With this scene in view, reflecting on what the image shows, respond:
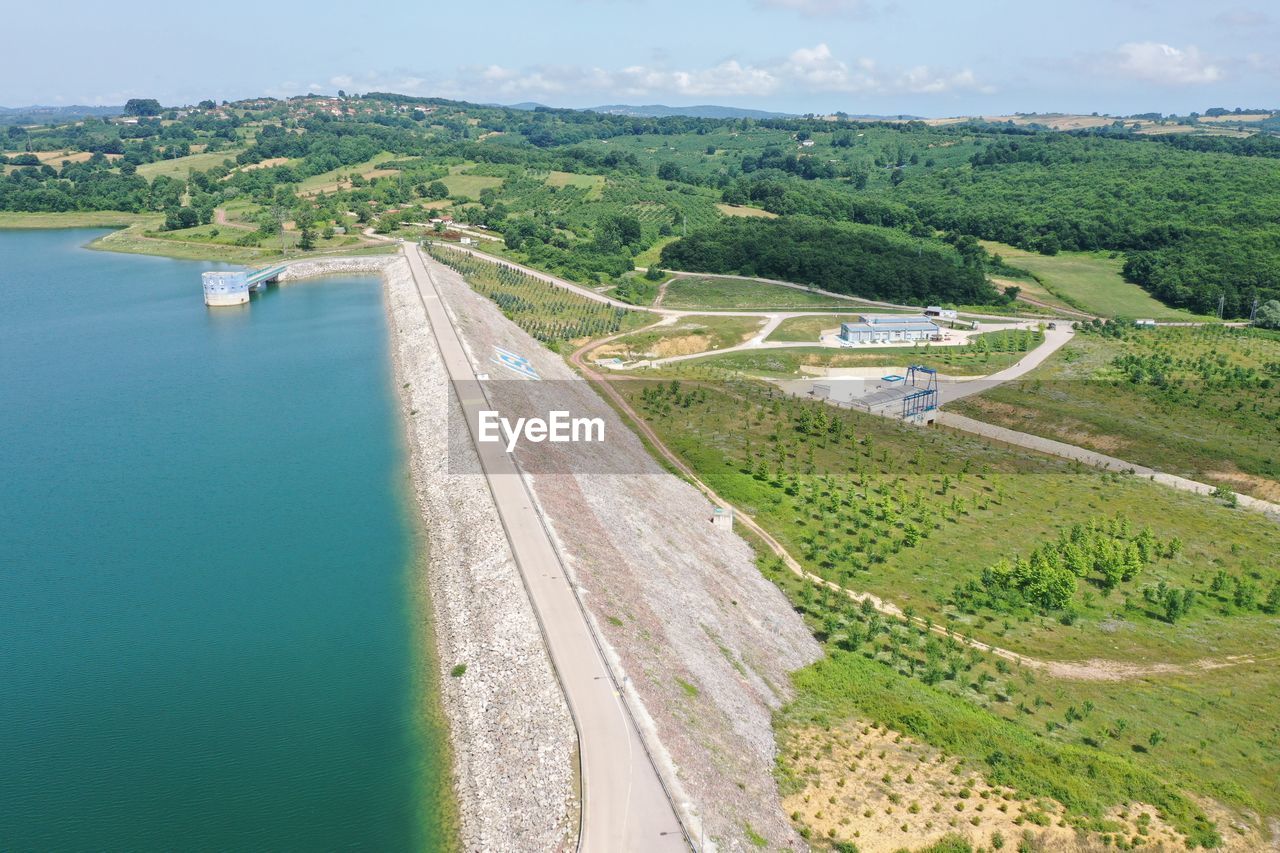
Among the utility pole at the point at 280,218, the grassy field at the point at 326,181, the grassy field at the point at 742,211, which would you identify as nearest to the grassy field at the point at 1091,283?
the grassy field at the point at 742,211

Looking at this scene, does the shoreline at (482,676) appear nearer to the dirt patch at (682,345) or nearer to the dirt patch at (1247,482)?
the dirt patch at (682,345)

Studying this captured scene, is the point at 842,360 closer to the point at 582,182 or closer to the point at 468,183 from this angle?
the point at 582,182

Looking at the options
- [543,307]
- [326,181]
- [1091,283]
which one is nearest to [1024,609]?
[543,307]

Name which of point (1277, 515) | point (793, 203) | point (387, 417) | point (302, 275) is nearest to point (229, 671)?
point (387, 417)

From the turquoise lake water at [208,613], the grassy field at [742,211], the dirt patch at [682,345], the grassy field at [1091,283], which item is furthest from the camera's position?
the grassy field at [742,211]

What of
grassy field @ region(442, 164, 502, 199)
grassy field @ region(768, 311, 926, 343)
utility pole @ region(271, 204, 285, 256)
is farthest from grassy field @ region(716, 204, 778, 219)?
utility pole @ region(271, 204, 285, 256)

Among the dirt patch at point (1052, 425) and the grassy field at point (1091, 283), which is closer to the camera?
the dirt patch at point (1052, 425)
